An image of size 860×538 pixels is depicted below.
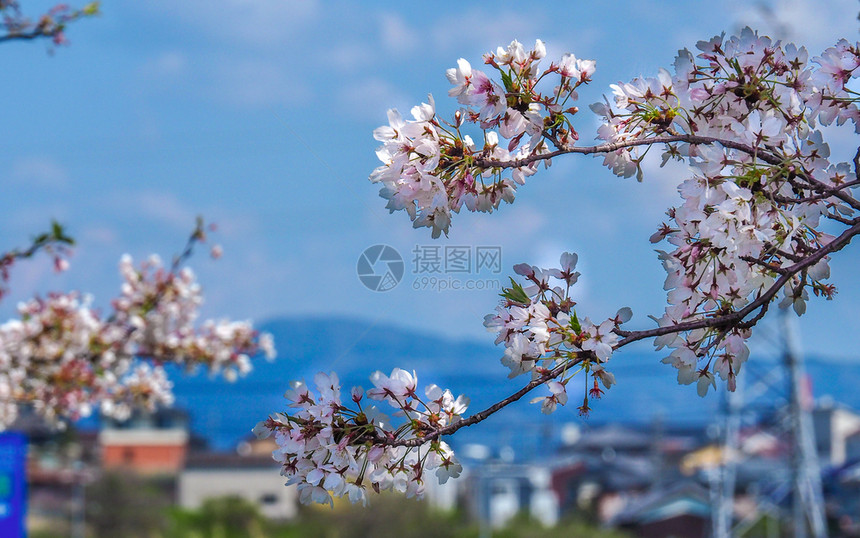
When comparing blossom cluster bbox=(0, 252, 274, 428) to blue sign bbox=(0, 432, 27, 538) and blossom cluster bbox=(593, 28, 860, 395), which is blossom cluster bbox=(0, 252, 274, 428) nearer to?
blue sign bbox=(0, 432, 27, 538)

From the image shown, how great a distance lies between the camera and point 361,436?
1.50 meters

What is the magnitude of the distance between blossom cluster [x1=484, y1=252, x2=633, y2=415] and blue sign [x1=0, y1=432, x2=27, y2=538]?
535cm

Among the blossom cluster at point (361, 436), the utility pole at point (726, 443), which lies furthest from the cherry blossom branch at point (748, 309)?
the utility pole at point (726, 443)

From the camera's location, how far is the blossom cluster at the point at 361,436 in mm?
1503

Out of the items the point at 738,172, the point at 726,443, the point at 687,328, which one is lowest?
the point at 687,328

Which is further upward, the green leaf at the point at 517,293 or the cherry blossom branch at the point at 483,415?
Answer: the green leaf at the point at 517,293

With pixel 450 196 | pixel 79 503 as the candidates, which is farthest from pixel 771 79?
pixel 79 503

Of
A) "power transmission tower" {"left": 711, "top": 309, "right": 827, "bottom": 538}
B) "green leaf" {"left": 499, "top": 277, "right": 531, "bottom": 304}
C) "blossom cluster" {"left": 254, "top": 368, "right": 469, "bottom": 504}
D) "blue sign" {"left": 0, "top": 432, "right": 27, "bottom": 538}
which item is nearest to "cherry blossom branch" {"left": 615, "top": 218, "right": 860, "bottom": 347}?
"green leaf" {"left": 499, "top": 277, "right": 531, "bottom": 304}

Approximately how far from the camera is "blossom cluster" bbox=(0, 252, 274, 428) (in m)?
4.56

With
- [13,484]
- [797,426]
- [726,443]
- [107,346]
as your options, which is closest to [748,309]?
[107,346]

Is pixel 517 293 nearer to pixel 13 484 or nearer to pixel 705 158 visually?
pixel 705 158

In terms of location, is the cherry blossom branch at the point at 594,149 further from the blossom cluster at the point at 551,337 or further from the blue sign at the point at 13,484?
the blue sign at the point at 13,484

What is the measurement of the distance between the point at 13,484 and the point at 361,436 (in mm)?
5444

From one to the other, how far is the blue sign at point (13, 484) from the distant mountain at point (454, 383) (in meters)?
1.09
